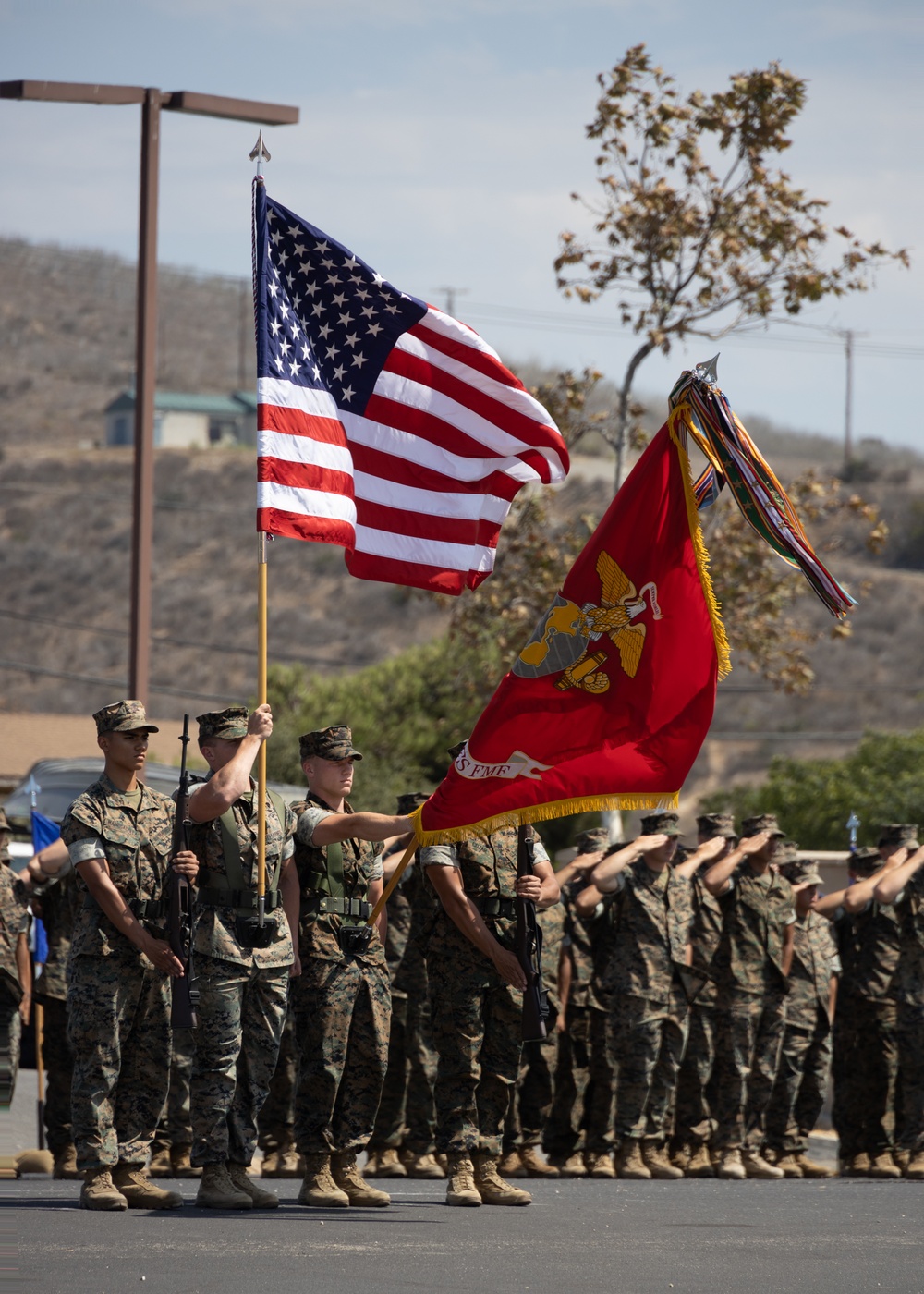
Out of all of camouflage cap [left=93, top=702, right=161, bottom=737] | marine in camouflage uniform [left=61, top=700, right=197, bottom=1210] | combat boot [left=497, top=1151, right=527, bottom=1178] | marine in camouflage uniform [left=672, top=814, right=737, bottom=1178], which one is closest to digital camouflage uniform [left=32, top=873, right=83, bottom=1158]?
marine in camouflage uniform [left=61, top=700, right=197, bottom=1210]

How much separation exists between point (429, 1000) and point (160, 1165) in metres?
1.68

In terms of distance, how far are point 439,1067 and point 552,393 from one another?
10531 mm

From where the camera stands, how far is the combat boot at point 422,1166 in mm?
10391

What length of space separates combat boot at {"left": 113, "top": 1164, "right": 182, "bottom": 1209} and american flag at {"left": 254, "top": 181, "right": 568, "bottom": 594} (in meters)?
2.72

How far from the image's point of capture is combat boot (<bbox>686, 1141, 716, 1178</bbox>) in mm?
11484

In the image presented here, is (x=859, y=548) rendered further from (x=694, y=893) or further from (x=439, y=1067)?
(x=439, y=1067)

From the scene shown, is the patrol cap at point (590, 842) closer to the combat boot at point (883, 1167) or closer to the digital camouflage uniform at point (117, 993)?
the combat boot at point (883, 1167)

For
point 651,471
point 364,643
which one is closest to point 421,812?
point 651,471

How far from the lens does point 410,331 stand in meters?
8.52

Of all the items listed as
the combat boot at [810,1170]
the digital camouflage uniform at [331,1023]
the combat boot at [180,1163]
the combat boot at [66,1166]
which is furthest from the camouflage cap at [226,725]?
the combat boot at [810,1170]

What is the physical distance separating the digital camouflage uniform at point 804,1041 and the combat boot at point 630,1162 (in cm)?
146

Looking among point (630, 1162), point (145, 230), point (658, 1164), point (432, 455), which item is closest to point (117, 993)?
point (432, 455)

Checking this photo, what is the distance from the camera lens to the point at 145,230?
13.9 metres

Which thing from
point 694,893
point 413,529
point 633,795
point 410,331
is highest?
point 410,331
